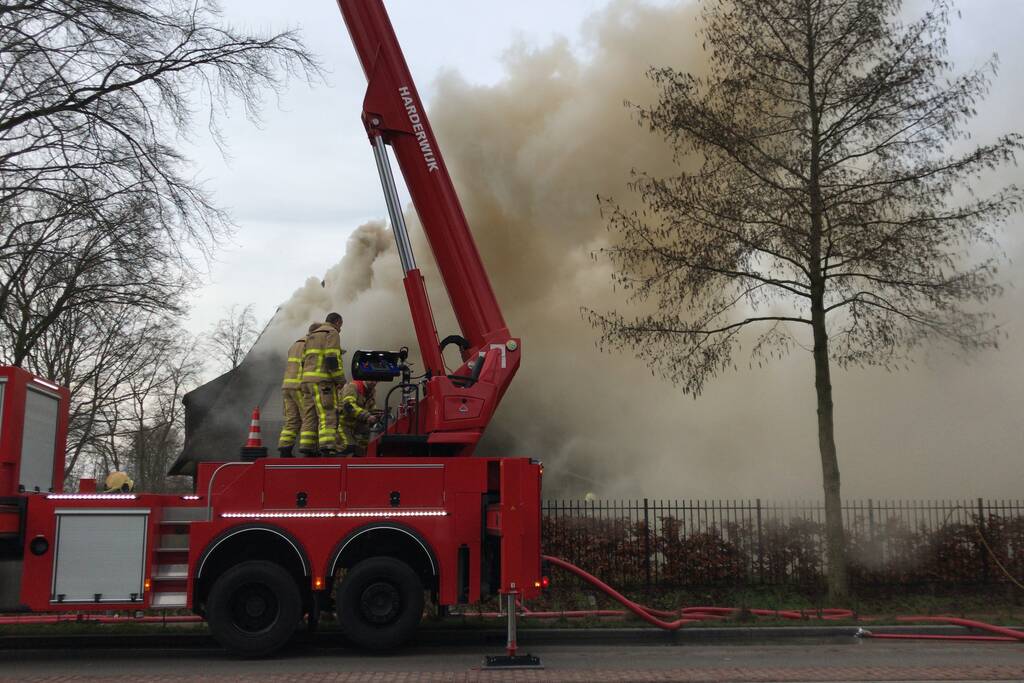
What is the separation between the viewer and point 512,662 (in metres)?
8.39

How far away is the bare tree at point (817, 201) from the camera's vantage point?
40.8 feet

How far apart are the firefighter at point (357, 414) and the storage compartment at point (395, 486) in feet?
2.13

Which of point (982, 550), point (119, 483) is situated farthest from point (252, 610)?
point (982, 550)

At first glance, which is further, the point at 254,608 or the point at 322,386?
the point at 322,386

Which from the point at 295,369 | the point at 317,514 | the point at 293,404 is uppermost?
the point at 295,369

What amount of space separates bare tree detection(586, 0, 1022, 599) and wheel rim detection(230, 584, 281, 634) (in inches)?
238

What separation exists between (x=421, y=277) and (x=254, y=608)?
3.61 metres

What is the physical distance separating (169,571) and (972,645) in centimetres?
799

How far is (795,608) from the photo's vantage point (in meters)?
12.4

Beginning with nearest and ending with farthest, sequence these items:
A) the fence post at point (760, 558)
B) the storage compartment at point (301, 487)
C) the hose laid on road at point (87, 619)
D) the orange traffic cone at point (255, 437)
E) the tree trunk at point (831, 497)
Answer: the storage compartment at point (301, 487)
the orange traffic cone at point (255, 437)
the hose laid on road at point (87, 619)
the tree trunk at point (831, 497)
the fence post at point (760, 558)

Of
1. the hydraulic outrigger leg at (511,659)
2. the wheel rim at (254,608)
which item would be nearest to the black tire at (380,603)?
the wheel rim at (254,608)

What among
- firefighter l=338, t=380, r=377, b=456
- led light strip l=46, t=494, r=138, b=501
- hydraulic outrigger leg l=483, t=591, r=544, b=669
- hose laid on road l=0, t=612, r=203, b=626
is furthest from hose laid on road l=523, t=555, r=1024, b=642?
led light strip l=46, t=494, r=138, b=501

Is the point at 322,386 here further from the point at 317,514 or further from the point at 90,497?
the point at 90,497

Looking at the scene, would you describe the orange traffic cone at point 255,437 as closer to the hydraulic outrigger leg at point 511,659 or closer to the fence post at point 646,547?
the hydraulic outrigger leg at point 511,659
